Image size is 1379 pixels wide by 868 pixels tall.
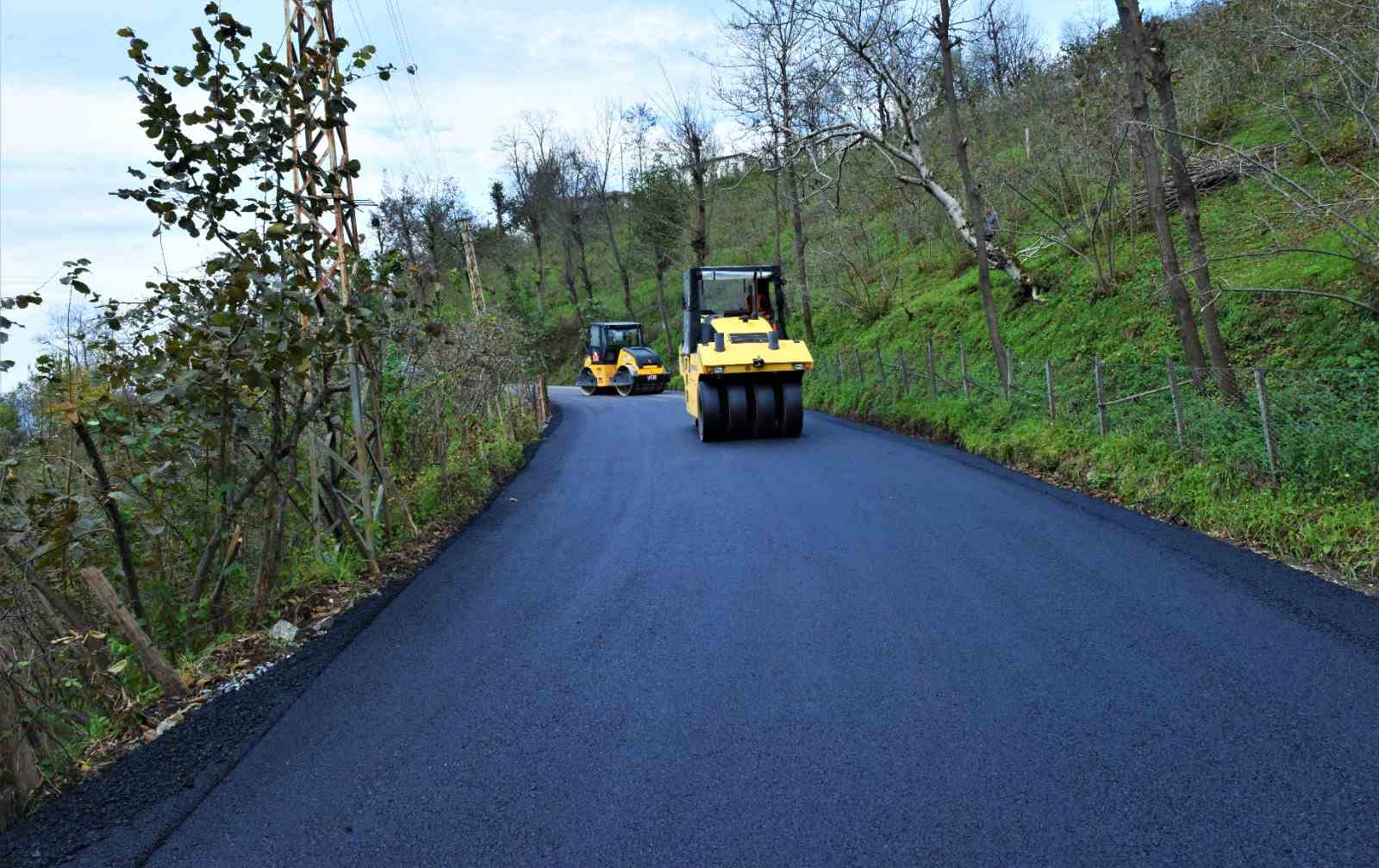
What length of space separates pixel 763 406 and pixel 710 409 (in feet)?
2.97

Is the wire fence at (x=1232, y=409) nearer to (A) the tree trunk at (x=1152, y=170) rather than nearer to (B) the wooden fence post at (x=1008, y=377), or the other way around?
(B) the wooden fence post at (x=1008, y=377)

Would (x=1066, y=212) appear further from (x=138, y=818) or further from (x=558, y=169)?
(x=558, y=169)

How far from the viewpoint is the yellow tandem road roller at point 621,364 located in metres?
33.6

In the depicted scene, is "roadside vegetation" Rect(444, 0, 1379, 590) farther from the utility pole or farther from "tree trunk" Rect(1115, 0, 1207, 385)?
the utility pole

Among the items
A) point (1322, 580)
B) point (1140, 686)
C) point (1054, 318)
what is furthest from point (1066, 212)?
point (1140, 686)

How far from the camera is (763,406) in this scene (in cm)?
1448

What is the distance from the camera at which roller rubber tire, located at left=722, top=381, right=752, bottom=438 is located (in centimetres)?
1428

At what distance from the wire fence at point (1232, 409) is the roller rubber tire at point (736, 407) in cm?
367

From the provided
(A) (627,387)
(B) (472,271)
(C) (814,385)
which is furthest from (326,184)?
(A) (627,387)

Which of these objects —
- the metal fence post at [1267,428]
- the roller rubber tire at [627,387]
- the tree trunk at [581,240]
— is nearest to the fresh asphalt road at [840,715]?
the metal fence post at [1267,428]

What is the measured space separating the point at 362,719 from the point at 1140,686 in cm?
375

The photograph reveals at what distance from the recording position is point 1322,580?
18.4 ft

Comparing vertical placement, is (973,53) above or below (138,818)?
above

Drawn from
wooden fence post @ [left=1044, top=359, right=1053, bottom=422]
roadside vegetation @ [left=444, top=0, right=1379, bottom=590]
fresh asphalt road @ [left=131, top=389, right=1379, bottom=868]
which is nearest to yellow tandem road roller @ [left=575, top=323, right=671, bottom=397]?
roadside vegetation @ [left=444, top=0, right=1379, bottom=590]
